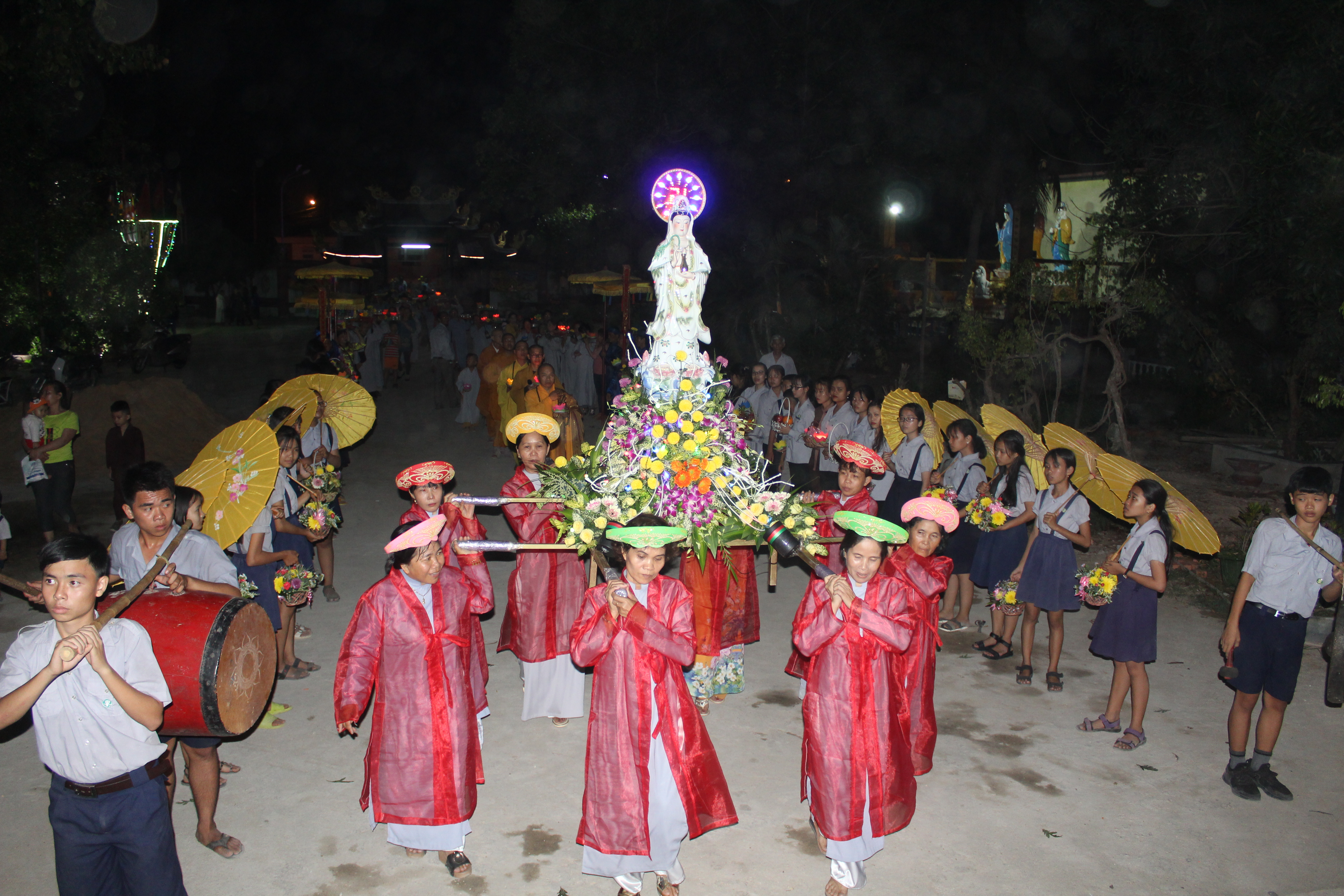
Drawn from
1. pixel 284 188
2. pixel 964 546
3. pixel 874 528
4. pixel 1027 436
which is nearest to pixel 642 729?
pixel 874 528

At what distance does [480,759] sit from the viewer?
15.9ft

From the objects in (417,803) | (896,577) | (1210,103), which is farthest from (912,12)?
(417,803)

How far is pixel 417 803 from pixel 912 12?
66.5ft

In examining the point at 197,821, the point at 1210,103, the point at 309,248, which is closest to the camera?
the point at 197,821

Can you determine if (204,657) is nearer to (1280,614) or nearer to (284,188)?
(1280,614)

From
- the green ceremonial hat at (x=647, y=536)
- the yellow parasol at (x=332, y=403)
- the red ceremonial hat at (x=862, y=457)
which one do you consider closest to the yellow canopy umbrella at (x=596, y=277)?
the yellow parasol at (x=332, y=403)

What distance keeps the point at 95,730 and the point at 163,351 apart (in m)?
23.7

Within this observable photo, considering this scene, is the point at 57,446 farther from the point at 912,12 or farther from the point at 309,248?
the point at 309,248

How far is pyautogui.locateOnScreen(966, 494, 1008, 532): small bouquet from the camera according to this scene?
21.1ft

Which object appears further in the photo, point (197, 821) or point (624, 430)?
point (624, 430)

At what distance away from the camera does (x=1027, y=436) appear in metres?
6.67

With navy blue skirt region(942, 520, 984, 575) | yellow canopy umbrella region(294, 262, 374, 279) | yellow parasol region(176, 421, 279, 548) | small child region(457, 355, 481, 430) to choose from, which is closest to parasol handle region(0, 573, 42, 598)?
yellow parasol region(176, 421, 279, 548)

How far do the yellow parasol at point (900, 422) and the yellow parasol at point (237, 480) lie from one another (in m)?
4.87

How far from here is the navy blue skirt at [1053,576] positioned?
241 inches
